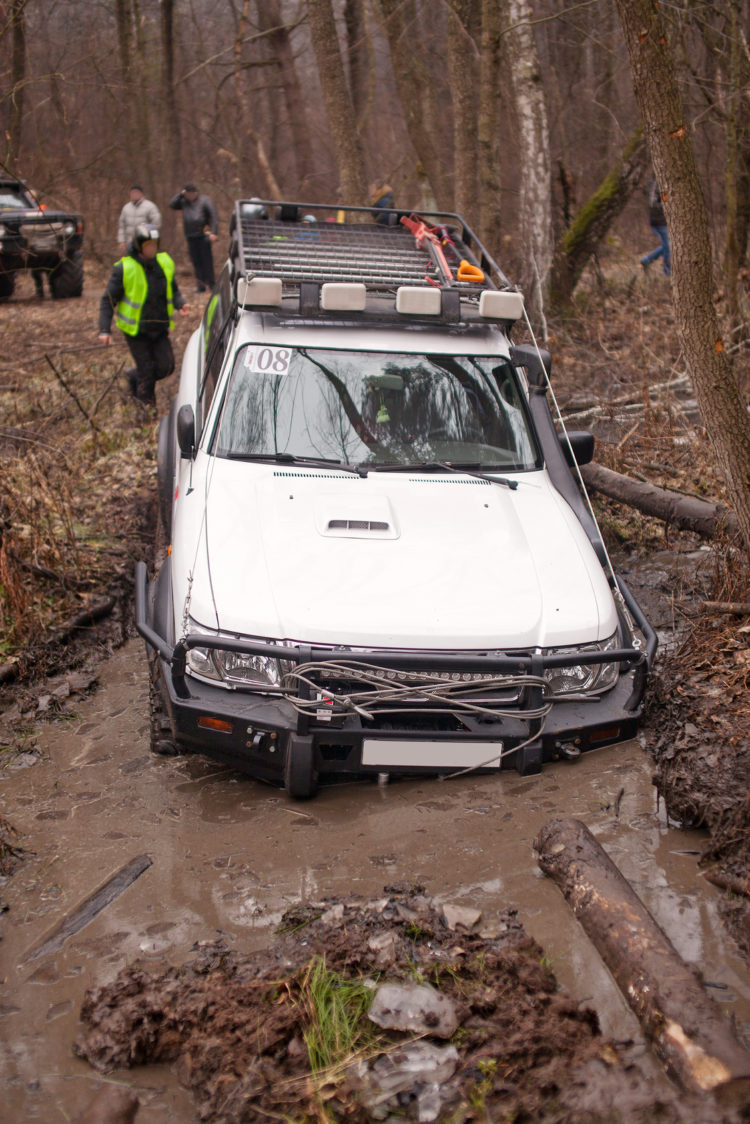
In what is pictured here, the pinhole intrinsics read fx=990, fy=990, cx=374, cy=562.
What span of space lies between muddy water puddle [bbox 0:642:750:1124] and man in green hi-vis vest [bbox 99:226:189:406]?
5311 millimetres

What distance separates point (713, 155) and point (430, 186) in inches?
161

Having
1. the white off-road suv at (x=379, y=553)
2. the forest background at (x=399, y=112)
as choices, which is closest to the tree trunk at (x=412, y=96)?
the forest background at (x=399, y=112)

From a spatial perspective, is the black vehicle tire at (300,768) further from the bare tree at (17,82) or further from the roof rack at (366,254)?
the bare tree at (17,82)

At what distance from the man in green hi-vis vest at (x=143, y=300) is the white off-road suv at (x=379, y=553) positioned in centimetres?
327

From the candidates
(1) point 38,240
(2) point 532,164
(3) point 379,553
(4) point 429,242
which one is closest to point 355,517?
(3) point 379,553

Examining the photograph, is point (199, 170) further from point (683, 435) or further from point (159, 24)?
point (683, 435)

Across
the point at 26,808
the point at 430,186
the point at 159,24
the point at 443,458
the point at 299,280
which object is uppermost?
the point at 159,24

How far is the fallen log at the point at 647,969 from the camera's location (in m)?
2.38

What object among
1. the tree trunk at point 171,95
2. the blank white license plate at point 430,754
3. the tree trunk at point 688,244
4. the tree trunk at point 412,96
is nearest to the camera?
the blank white license plate at point 430,754

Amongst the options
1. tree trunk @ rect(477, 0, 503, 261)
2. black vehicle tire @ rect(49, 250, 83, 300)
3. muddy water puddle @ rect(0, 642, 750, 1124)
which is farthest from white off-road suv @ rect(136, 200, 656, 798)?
black vehicle tire @ rect(49, 250, 83, 300)

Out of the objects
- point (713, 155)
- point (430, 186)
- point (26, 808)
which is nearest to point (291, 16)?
point (430, 186)

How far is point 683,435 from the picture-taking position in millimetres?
7340

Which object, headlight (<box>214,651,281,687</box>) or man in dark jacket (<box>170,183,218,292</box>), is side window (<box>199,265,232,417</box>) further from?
man in dark jacket (<box>170,183,218,292</box>)

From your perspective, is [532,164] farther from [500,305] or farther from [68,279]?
[68,279]
